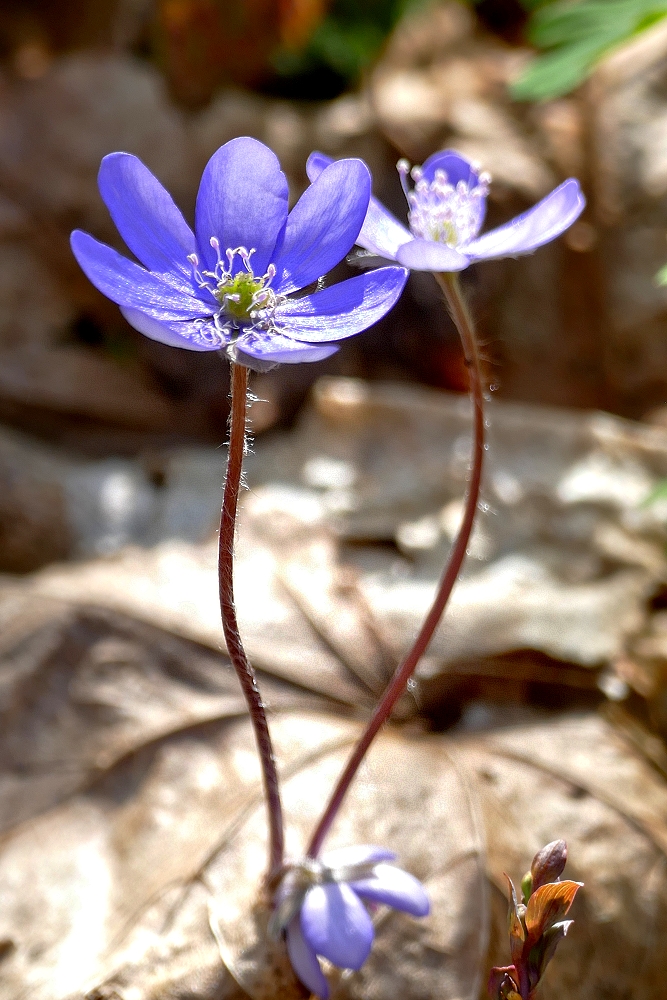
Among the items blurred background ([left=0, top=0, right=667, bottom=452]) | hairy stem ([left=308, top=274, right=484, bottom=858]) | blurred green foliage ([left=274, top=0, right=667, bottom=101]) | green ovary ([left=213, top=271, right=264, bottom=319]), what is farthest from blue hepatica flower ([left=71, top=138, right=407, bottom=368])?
blurred background ([left=0, top=0, right=667, bottom=452])

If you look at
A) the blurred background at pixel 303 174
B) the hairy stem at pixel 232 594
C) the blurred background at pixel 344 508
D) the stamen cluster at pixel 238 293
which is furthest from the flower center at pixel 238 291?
the blurred background at pixel 303 174

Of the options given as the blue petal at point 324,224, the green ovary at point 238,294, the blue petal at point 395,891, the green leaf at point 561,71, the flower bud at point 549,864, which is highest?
the green leaf at point 561,71

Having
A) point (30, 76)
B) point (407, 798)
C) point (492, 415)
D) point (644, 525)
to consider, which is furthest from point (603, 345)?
point (30, 76)

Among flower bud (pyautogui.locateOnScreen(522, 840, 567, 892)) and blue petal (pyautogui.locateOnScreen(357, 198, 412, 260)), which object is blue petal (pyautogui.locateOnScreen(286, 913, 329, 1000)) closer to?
flower bud (pyautogui.locateOnScreen(522, 840, 567, 892))

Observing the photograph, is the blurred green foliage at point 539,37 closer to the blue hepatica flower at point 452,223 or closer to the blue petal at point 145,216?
the blue hepatica flower at point 452,223

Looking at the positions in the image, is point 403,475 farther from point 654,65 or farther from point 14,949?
point 654,65

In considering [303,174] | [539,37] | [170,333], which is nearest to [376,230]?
[170,333]
